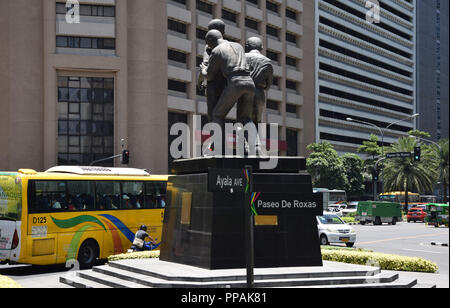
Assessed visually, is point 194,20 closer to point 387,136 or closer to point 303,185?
point 303,185

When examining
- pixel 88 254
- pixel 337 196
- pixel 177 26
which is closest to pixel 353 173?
pixel 337 196

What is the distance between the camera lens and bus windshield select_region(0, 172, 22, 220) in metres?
17.4

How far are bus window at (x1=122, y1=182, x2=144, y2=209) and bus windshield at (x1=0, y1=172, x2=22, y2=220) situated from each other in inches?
159

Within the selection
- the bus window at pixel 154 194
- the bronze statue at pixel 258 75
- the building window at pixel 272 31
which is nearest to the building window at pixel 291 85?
the building window at pixel 272 31

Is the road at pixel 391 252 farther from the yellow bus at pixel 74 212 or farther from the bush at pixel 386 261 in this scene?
the yellow bus at pixel 74 212

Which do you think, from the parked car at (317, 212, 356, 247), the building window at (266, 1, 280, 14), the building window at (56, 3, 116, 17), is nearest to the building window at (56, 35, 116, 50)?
the building window at (56, 3, 116, 17)

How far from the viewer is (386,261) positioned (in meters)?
16.0

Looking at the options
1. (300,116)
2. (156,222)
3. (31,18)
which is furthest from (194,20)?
(156,222)

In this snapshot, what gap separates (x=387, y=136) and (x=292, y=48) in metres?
39.0

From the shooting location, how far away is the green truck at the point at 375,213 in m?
47.9

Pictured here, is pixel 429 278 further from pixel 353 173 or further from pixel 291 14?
pixel 353 173

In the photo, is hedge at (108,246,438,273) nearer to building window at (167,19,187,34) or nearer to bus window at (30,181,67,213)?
bus window at (30,181,67,213)

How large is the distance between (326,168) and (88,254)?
5414 centimetres

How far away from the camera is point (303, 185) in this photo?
45.3 feet
